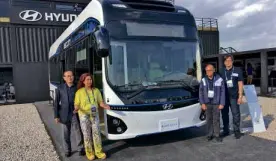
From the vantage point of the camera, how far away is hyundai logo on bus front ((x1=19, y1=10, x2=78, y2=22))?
609 inches

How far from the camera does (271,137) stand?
559cm

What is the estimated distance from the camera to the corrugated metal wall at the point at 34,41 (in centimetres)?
1559

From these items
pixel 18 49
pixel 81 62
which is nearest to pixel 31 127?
pixel 81 62

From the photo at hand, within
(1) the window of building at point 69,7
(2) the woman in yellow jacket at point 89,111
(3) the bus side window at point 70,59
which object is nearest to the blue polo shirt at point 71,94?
(2) the woman in yellow jacket at point 89,111

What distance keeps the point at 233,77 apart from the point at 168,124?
1888 millimetres

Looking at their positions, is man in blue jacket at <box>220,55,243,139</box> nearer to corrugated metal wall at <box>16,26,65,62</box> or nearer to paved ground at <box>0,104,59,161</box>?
paved ground at <box>0,104,59,161</box>

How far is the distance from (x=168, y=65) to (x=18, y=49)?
43.7 ft

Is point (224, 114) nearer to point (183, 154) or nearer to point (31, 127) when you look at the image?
point (183, 154)

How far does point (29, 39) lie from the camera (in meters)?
15.8

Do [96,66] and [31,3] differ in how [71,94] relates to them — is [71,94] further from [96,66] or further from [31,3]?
[31,3]

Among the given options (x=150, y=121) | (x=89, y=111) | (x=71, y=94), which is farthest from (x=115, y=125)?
(x=71, y=94)

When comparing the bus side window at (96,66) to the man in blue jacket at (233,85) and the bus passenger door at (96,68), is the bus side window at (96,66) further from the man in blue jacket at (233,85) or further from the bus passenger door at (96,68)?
the man in blue jacket at (233,85)

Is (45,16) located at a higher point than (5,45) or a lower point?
higher

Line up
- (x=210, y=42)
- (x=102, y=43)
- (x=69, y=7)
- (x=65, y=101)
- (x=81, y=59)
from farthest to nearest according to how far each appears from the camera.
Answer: (x=210, y=42) → (x=69, y=7) → (x=81, y=59) → (x=65, y=101) → (x=102, y=43)
